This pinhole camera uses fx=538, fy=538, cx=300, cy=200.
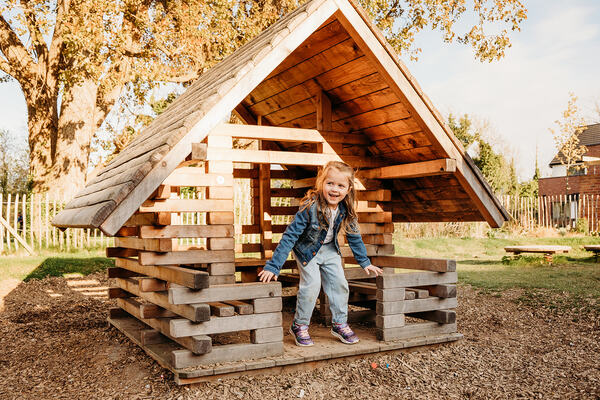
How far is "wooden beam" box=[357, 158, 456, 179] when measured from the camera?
5254 millimetres

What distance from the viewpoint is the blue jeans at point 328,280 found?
4.92 m

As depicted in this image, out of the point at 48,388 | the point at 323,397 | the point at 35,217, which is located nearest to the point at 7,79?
the point at 35,217

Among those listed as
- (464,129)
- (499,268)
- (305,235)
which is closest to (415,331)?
(305,235)

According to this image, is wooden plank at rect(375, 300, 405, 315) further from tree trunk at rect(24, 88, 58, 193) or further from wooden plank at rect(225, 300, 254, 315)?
tree trunk at rect(24, 88, 58, 193)

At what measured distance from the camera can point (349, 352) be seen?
15.6 ft

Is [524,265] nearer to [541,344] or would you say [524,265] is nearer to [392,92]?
[541,344]

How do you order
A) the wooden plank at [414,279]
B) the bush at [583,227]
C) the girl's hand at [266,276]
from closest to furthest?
1. the girl's hand at [266,276]
2. the wooden plank at [414,279]
3. the bush at [583,227]

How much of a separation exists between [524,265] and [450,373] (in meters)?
8.86

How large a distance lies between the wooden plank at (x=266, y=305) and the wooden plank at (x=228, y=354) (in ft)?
0.93

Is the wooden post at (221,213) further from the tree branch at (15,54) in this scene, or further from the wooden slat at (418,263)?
the tree branch at (15,54)

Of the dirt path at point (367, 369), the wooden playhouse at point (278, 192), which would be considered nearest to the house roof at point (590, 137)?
the dirt path at point (367, 369)

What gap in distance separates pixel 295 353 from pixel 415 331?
4.35 ft

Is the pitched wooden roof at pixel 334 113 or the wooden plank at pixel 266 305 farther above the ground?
the pitched wooden roof at pixel 334 113

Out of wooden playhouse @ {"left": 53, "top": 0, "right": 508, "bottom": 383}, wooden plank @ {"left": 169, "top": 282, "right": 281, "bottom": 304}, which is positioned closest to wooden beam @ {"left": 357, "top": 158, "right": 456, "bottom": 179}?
wooden playhouse @ {"left": 53, "top": 0, "right": 508, "bottom": 383}
